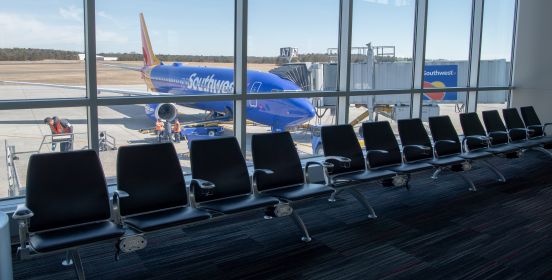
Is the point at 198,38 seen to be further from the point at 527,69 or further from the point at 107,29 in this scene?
the point at 527,69

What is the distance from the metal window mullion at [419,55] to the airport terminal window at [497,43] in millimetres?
1610

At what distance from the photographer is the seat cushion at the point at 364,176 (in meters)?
4.05

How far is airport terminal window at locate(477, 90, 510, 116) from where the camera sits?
Result: 7758mm

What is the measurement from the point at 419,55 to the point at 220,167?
3937mm

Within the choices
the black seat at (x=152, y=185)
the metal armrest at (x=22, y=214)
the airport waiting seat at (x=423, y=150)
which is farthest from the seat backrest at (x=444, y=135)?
the metal armrest at (x=22, y=214)

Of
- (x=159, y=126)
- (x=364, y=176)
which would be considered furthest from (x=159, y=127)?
(x=364, y=176)

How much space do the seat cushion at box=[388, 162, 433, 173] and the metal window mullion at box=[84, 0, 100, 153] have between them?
2.69 metres

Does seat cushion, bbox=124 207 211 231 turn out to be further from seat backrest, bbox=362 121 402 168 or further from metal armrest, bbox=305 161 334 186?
seat backrest, bbox=362 121 402 168

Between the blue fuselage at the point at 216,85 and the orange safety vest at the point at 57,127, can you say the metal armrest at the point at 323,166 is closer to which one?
the blue fuselage at the point at 216,85

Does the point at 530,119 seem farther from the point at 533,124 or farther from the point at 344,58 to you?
the point at 344,58

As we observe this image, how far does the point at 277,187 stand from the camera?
3811mm

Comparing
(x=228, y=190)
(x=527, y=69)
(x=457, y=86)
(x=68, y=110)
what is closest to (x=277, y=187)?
(x=228, y=190)

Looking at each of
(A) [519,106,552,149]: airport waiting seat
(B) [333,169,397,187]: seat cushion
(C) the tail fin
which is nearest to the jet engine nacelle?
(C) the tail fin

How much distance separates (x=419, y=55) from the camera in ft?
21.1
